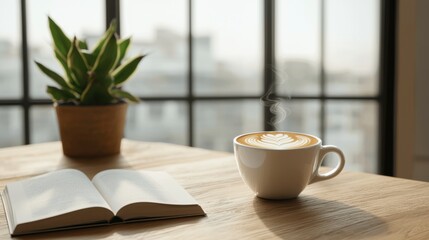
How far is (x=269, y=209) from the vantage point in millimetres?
856

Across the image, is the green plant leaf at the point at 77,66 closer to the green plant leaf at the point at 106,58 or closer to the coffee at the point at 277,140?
the green plant leaf at the point at 106,58

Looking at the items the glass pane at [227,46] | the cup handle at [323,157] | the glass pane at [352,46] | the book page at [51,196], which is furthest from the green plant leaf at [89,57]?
the glass pane at [352,46]

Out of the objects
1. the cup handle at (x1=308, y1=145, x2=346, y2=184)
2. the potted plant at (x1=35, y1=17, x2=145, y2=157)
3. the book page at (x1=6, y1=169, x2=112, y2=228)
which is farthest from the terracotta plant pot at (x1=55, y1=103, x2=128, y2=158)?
the cup handle at (x1=308, y1=145, x2=346, y2=184)

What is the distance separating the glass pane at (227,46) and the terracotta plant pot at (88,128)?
128 centimetres

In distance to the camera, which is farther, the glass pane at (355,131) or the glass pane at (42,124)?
the glass pane at (355,131)

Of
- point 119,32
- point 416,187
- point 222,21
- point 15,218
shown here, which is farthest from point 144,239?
point 222,21

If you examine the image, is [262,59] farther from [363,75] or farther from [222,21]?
[363,75]

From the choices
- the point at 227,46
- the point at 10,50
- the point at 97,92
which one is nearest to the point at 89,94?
the point at 97,92

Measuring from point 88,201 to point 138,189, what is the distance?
0.10m

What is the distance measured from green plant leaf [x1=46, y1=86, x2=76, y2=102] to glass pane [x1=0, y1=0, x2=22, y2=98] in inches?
41.9

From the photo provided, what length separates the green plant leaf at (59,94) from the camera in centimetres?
129

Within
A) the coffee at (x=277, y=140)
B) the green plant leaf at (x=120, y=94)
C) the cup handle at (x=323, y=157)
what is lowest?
the cup handle at (x=323, y=157)

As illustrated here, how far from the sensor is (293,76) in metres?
2.67

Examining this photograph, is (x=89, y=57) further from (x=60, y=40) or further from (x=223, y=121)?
(x=223, y=121)
